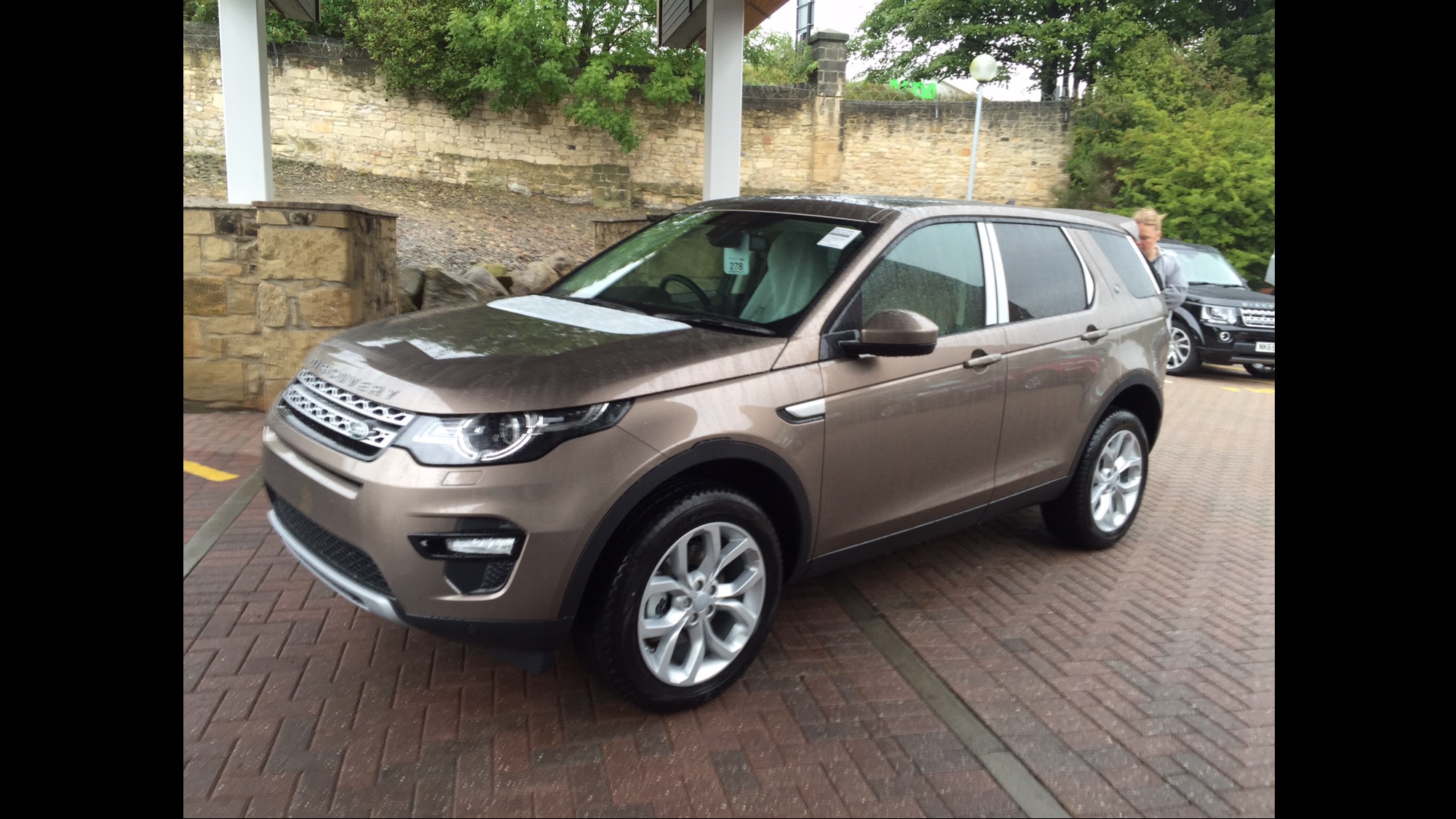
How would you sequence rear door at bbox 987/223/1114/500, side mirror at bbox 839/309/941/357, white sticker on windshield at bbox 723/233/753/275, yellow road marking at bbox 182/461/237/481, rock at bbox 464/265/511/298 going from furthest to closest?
rock at bbox 464/265/511/298 → yellow road marking at bbox 182/461/237/481 → rear door at bbox 987/223/1114/500 → white sticker on windshield at bbox 723/233/753/275 → side mirror at bbox 839/309/941/357

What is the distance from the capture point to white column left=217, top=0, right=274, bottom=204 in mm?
7148

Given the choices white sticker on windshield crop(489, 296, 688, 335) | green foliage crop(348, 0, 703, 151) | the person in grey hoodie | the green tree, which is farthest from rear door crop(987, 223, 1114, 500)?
the green tree

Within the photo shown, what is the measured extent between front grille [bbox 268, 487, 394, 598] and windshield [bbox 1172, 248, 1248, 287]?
41.6 feet

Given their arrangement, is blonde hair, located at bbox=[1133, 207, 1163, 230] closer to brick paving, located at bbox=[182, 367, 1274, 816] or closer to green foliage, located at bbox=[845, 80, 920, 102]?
brick paving, located at bbox=[182, 367, 1274, 816]

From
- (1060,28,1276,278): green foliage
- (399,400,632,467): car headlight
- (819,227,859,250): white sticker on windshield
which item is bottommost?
(399,400,632,467): car headlight

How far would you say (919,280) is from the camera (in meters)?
3.85

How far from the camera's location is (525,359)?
3018 millimetres

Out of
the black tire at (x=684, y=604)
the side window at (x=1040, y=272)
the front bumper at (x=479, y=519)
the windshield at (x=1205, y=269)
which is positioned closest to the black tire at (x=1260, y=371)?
the windshield at (x=1205, y=269)

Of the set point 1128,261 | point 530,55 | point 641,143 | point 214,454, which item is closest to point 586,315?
point 1128,261

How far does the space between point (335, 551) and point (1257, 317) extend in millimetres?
12337
